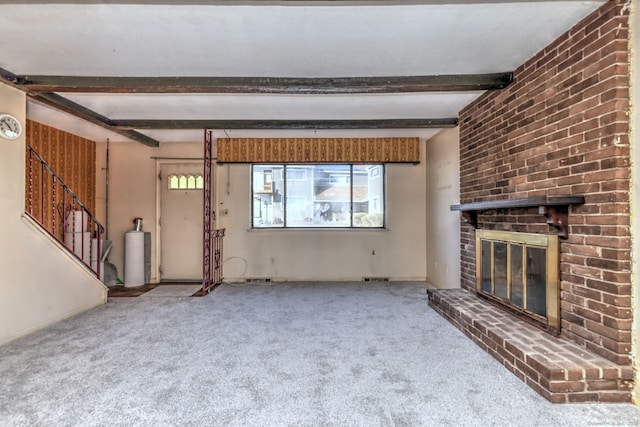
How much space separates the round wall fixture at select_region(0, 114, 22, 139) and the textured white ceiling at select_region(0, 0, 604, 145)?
48 cm

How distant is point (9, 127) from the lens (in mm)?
2926

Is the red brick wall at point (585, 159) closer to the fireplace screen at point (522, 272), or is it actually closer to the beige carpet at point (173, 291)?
the fireplace screen at point (522, 272)

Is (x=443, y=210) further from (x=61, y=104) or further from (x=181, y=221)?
(x=61, y=104)

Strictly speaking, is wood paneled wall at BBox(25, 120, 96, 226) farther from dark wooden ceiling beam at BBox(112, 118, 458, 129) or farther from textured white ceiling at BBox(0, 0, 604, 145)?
textured white ceiling at BBox(0, 0, 604, 145)

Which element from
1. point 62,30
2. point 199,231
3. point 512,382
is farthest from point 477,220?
point 199,231

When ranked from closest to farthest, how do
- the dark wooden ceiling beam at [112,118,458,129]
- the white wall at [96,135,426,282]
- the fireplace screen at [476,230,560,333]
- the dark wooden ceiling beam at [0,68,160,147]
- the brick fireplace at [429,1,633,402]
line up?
the brick fireplace at [429,1,633,402] < the fireplace screen at [476,230,560,333] < the dark wooden ceiling beam at [0,68,160,147] < the dark wooden ceiling beam at [112,118,458,129] < the white wall at [96,135,426,282]

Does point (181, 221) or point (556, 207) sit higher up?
point (556, 207)

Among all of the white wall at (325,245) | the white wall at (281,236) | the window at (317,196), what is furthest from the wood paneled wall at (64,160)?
the window at (317,196)

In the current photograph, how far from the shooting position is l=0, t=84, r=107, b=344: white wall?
112 inches

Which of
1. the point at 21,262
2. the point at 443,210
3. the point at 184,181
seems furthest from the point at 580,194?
the point at 184,181

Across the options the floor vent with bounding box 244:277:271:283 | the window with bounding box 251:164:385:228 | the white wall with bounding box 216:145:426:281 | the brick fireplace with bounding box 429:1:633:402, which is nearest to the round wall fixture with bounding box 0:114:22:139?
the white wall with bounding box 216:145:426:281

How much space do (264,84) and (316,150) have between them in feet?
7.81

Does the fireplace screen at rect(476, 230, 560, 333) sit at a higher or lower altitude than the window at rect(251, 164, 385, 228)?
lower

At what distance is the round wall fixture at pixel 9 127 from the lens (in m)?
2.86
